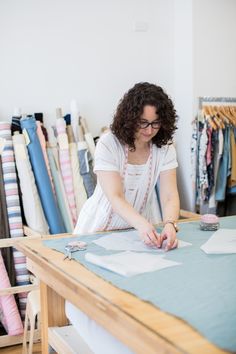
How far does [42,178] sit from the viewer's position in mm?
2807

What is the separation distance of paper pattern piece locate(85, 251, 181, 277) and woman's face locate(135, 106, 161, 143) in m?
0.57

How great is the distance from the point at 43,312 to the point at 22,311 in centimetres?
122

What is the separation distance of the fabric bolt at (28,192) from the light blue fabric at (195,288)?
1.26m

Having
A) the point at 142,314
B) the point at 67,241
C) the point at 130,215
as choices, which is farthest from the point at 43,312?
the point at 142,314

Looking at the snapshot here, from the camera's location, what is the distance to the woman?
5.84 feet

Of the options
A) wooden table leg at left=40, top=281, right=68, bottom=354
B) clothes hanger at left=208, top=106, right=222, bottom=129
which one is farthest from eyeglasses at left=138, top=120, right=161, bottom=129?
clothes hanger at left=208, top=106, right=222, bottom=129

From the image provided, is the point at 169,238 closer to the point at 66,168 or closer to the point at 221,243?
the point at 221,243

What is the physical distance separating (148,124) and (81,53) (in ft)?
5.41

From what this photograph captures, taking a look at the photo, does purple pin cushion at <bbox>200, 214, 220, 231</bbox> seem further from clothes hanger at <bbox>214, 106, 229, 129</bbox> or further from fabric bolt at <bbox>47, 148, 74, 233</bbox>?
clothes hanger at <bbox>214, 106, 229, 129</bbox>

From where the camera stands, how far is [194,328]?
0.89m

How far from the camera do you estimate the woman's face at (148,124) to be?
1.79m

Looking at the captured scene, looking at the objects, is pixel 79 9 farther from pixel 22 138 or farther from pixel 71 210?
pixel 71 210

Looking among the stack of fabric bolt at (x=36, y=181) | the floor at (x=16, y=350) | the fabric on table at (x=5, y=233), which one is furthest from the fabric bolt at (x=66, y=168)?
the floor at (x=16, y=350)

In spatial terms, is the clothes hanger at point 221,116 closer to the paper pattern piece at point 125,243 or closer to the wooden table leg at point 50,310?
the paper pattern piece at point 125,243
